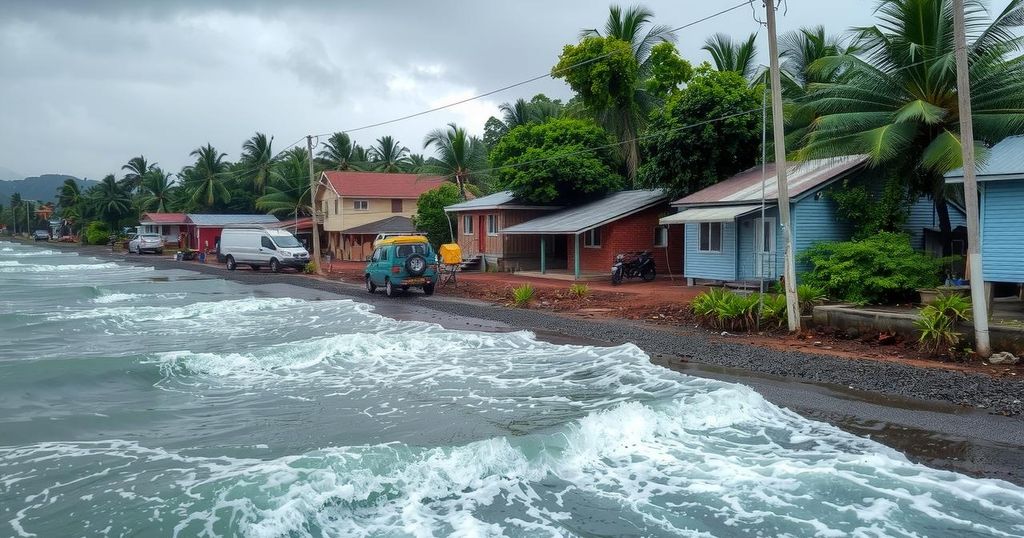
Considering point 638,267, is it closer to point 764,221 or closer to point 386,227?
point 764,221

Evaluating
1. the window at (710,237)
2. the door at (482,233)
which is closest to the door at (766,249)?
the window at (710,237)

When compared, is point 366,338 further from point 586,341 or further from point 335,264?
point 335,264

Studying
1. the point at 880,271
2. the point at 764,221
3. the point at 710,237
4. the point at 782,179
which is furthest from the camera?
the point at 710,237

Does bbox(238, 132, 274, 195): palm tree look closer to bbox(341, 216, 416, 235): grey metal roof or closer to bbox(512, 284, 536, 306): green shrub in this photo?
bbox(341, 216, 416, 235): grey metal roof

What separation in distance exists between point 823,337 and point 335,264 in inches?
1270

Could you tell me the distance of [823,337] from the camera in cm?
1473

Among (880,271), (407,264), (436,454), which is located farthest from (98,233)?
(436,454)

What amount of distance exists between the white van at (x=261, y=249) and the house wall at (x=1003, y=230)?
102 feet

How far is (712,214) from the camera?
68.2ft

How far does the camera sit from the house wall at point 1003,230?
13938 millimetres

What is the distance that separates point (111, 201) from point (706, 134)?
6929 cm

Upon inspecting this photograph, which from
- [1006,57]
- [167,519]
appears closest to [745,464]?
[167,519]

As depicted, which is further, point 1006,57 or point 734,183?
point 734,183

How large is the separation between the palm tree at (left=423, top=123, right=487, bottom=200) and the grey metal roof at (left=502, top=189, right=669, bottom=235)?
1104 cm
